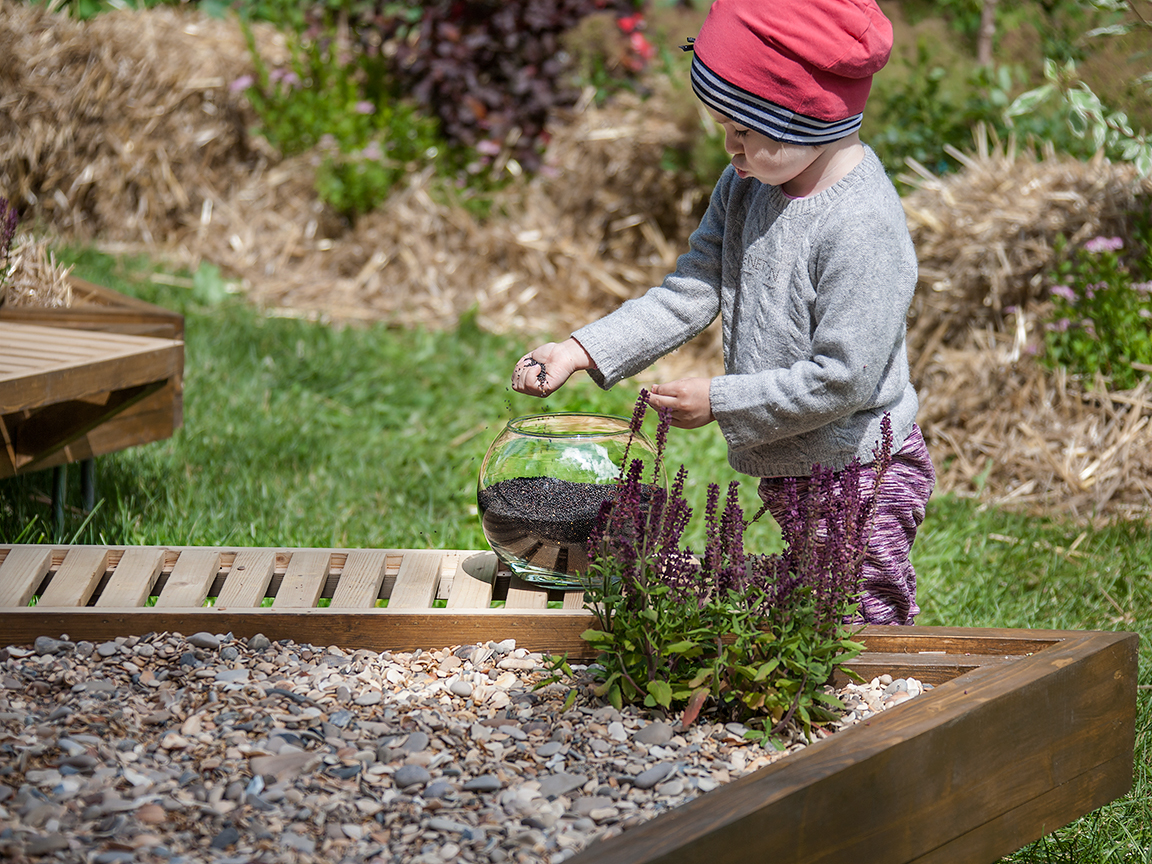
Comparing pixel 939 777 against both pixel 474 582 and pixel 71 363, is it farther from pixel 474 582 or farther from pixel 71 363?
pixel 71 363

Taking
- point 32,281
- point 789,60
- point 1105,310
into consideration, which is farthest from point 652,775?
point 1105,310

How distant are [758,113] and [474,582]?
1.13m

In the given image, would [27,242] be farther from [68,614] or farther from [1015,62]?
[1015,62]

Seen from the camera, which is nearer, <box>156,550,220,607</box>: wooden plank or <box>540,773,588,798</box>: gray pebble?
<box>540,773,588,798</box>: gray pebble

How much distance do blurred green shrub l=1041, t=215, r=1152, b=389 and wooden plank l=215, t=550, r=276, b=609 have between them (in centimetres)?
330

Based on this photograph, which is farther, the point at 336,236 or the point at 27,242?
the point at 336,236

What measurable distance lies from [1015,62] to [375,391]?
3.89 m

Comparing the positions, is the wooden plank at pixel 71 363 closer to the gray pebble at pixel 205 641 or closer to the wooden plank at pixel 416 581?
the gray pebble at pixel 205 641

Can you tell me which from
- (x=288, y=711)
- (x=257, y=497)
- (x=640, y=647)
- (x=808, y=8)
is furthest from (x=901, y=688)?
(x=257, y=497)

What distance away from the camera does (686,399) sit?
6.71 feet

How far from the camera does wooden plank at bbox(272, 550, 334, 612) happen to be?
221cm

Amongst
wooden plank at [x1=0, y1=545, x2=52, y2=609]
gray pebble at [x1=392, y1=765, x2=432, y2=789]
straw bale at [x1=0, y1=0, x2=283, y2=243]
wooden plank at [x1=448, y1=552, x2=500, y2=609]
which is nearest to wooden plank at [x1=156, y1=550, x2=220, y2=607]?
wooden plank at [x1=0, y1=545, x2=52, y2=609]

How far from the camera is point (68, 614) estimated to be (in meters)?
2.09

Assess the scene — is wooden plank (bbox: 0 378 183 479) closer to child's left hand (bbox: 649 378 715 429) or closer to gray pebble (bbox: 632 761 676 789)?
child's left hand (bbox: 649 378 715 429)
